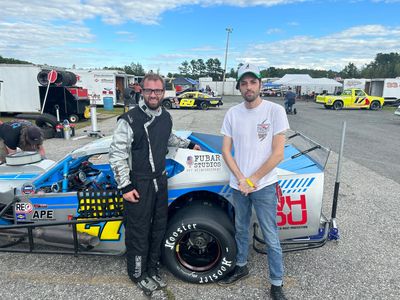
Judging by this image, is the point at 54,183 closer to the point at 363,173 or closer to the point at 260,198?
the point at 260,198

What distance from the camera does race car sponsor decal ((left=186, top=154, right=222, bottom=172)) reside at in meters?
2.67

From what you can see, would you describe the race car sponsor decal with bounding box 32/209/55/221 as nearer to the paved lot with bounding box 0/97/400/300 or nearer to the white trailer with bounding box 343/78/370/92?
the paved lot with bounding box 0/97/400/300

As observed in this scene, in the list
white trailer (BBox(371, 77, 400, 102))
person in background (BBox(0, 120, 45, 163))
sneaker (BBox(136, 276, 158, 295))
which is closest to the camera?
sneaker (BBox(136, 276, 158, 295))

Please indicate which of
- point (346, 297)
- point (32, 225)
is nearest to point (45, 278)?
point (32, 225)

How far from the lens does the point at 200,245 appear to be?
2738 millimetres

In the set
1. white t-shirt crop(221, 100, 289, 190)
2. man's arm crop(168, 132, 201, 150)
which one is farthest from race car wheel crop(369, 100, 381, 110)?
white t-shirt crop(221, 100, 289, 190)

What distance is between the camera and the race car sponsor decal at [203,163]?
267 centimetres

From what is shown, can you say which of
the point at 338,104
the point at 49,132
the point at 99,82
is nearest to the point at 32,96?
the point at 49,132

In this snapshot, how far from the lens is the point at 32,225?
9.05 feet

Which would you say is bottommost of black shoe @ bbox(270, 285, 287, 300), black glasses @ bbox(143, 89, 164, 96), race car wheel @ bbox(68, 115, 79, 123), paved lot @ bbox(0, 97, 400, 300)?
paved lot @ bbox(0, 97, 400, 300)

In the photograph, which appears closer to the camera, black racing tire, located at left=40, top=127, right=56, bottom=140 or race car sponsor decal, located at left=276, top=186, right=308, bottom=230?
race car sponsor decal, located at left=276, top=186, right=308, bottom=230

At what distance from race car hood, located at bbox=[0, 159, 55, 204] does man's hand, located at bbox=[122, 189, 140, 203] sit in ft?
5.07

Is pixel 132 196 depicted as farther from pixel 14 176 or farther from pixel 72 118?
pixel 72 118

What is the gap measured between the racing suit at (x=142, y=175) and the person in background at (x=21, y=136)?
2.11 metres
